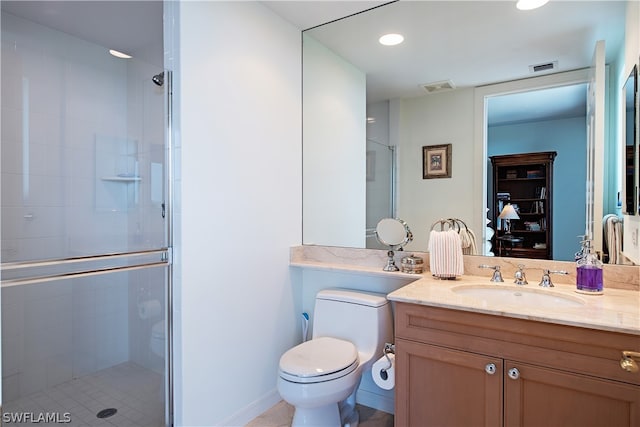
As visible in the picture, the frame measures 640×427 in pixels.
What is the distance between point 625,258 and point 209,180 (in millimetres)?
1956

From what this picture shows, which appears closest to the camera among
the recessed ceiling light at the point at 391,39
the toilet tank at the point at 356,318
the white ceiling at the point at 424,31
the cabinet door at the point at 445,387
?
the cabinet door at the point at 445,387

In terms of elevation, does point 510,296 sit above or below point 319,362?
above

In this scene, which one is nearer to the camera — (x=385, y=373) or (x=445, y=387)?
(x=445, y=387)

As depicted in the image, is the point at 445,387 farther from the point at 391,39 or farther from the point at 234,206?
the point at 391,39

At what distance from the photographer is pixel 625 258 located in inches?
63.7

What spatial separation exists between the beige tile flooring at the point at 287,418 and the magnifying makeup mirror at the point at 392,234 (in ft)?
2.77

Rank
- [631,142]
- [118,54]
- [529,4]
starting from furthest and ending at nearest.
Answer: [118,54] < [529,4] < [631,142]

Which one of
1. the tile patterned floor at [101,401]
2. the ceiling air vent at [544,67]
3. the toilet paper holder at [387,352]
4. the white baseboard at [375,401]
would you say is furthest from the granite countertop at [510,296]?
the tile patterned floor at [101,401]

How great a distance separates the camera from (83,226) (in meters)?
2.33

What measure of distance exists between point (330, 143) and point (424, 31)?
2.91ft

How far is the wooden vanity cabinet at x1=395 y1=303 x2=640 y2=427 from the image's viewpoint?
1185 millimetres

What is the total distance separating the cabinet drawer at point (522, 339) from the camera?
1180 millimetres

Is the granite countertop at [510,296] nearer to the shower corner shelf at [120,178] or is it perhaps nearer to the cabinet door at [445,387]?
the cabinet door at [445,387]

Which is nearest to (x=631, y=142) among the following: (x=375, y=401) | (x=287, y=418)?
(x=375, y=401)
